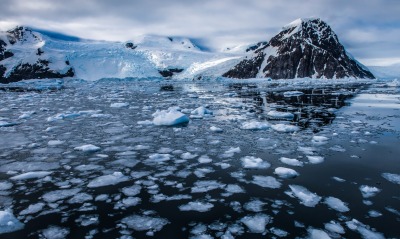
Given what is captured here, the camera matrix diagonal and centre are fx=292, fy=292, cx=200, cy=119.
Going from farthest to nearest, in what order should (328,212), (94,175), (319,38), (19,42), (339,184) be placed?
(19,42)
(319,38)
(94,175)
(339,184)
(328,212)

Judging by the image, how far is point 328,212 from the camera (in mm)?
3871

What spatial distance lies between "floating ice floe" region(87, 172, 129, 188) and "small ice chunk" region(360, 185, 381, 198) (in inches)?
151

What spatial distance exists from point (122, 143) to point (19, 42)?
183655mm

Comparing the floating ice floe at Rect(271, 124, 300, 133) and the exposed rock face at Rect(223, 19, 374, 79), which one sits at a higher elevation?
the exposed rock face at Rect(223, 19, 374, 79)

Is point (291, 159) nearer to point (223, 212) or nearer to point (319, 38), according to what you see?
point (223, 212)

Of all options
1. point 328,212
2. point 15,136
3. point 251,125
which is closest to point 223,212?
point 328,212

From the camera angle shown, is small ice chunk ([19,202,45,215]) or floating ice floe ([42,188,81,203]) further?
floating ice floe ([42,188,81,203])

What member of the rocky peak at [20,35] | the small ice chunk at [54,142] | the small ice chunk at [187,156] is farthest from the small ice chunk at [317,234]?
the rocky peak at [20,35]

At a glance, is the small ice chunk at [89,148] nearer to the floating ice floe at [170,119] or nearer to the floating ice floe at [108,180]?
the floating ice floe at [108,180]

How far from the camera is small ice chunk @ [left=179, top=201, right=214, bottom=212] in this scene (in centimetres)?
400

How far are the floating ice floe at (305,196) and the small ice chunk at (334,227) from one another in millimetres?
516

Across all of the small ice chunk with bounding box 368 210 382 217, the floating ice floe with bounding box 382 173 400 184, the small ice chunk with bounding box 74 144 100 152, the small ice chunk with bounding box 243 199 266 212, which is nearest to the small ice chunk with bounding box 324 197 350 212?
the small ice chunk with bounding box 368 210 382 217

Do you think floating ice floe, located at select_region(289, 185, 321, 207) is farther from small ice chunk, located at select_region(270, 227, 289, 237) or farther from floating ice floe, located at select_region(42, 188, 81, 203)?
floating ice floe, located at select_region(42, 188, 81, 203)

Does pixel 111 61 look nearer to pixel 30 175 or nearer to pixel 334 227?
pixel 30 175
